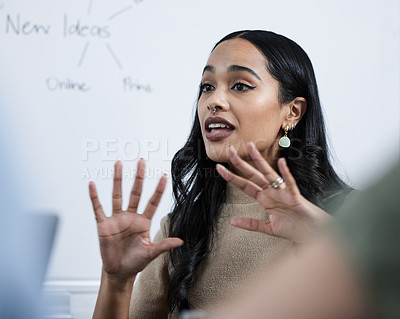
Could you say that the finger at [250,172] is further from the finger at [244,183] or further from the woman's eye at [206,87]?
the woman's eye at [206,87]

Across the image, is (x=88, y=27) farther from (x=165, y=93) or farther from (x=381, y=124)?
(x=381, y=124)

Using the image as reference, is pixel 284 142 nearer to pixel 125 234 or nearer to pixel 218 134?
pixel 218 134

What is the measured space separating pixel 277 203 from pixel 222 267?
0.46 metres

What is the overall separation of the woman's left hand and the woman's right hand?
20cm

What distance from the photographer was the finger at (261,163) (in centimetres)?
92

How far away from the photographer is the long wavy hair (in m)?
1.44

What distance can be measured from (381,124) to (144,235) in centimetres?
131

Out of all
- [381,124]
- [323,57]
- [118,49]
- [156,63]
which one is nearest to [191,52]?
[156,63]

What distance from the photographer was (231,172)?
1342 mm

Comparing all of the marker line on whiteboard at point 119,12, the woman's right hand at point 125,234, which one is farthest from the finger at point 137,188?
the marker line on whiteboard at point 119,12

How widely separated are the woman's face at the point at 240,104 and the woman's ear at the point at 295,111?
0.02m

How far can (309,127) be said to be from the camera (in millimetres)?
1606

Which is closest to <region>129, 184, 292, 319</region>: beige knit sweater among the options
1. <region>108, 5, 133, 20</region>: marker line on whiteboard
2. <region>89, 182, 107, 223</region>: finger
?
<region>89, 182, 107, 223</region>: finger

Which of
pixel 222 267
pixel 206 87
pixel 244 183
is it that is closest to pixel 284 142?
pixel 206 87
